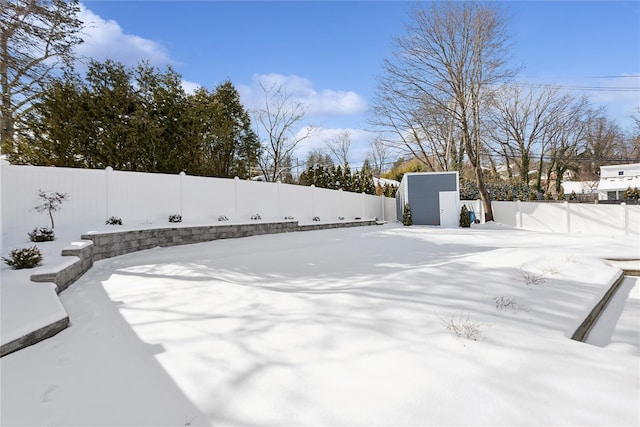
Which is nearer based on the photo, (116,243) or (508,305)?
(508,305)

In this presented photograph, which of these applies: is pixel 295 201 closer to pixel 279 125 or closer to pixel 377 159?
pixel 279 125

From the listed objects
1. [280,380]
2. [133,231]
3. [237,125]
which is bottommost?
[280,380]

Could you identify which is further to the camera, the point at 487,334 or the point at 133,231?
the point at 133,231

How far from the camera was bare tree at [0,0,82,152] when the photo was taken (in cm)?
531

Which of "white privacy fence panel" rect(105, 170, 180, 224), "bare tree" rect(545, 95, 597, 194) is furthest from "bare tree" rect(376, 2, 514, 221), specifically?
"white privacy fence panel" rect(105, 170, 180, 224)

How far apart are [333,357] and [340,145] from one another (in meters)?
31.0

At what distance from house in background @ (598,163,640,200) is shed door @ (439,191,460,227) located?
1525 centimetres

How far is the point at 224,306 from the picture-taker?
3111 millimetres

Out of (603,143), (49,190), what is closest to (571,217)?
(49,190)

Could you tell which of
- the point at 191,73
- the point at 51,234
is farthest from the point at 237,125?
the point at 51,234

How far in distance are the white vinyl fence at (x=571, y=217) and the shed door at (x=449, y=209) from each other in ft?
9.42

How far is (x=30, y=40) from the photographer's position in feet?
18.6

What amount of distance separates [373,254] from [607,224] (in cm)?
1140

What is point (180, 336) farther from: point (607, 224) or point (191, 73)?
point (607, 224)
